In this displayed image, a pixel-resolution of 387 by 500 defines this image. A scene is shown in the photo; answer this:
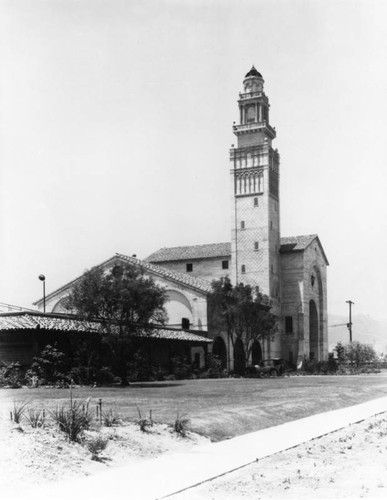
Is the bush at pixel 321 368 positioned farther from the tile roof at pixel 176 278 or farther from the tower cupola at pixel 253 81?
the tower cupola at pixel 253 81

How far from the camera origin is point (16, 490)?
9.46 m

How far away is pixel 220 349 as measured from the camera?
60.2 m

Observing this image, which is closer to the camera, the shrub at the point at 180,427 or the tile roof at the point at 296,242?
the shrub at the point at 180,427

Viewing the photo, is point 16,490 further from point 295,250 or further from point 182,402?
point 295,250

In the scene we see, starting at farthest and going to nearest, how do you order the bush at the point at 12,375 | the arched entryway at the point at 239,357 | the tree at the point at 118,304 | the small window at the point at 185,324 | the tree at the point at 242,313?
1. the small window at the point at 185,324
2. the arched entryway at the point at 239,357
3. the tree at the point at 242,313
4. the tree at the point at 118,304
5. the bush at the point at 12,375

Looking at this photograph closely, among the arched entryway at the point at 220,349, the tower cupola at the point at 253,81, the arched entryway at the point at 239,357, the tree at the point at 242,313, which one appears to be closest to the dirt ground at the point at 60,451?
the tree at the point at 242,313

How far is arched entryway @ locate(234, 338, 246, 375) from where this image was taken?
172ft

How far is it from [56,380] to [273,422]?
61.3ft

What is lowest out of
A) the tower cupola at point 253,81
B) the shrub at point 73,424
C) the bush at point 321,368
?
the bush at point 321,368

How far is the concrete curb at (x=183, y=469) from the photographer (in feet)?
31.4

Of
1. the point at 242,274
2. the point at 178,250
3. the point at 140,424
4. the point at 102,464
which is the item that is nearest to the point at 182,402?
the point at 140,424

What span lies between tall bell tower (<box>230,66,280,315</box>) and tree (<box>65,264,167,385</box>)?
3585 centimetres

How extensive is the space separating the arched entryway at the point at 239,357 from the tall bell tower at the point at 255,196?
11.8 meters

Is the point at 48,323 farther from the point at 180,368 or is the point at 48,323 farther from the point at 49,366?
the point at 180,368
